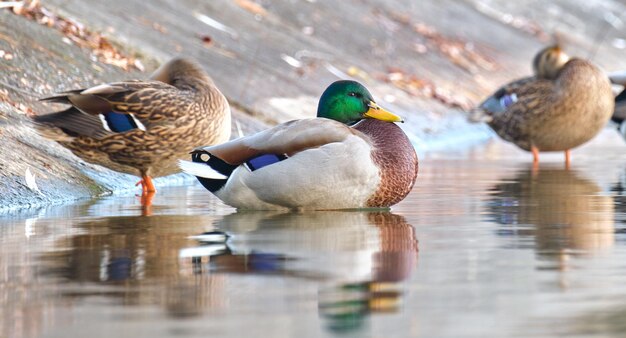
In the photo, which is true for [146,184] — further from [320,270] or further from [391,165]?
[320,270]

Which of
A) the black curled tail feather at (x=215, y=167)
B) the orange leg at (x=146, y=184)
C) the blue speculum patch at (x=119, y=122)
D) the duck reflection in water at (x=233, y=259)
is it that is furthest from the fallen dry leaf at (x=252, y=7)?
the duck reflection in water at (x=233, y=259)

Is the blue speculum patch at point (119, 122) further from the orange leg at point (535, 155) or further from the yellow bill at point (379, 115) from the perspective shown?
the orange leg at point (535, 155)

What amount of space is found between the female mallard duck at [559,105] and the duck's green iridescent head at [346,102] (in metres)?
5.75

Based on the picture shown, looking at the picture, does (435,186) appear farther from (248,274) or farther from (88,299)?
(88,299)

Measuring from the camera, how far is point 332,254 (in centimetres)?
714

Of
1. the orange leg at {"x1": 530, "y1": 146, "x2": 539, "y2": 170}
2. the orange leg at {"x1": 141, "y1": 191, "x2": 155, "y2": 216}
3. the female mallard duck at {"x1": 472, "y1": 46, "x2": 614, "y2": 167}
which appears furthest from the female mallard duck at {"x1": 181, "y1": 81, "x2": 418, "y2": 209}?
the female mallard duck at {"x1": 472, "y1": 46, "x2": 614, "y2": 167}

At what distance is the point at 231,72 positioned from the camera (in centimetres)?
1806

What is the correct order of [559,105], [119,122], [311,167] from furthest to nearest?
[559,105], [119,122], [311,167]

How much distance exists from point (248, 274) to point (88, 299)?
0.89 meters

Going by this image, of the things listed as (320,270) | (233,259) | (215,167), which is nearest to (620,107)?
(215,167)

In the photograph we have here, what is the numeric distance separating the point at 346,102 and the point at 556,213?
1817mm

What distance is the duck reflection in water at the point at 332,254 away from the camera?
5.70m

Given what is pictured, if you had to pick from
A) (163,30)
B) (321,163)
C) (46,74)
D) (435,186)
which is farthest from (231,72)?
(321,163)

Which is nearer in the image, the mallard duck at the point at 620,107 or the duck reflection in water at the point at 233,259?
the duck reflection in water at the point at 233,259
